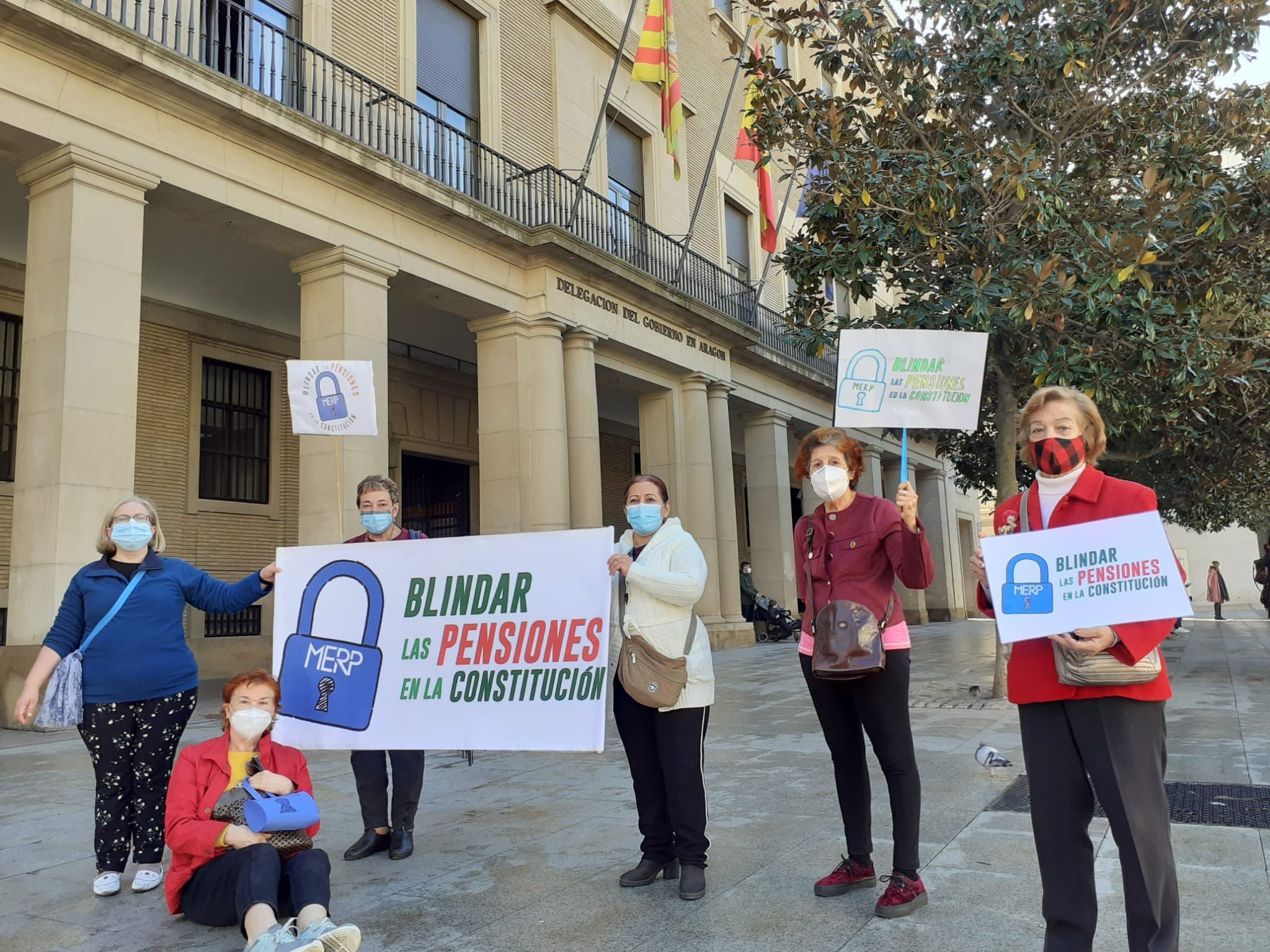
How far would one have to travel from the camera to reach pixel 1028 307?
8.46m

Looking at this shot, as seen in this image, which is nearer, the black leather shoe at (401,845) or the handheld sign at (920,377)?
the black leather shoe at (401,845)

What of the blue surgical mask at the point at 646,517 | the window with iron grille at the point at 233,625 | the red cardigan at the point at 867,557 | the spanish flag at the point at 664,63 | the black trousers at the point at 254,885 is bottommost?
the black trousers at the point at 254,885

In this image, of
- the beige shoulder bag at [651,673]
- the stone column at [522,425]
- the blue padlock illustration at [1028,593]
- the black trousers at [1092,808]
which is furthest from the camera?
the stone column at [522,425]

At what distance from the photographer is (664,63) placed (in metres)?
17.5

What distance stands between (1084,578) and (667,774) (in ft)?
6.70

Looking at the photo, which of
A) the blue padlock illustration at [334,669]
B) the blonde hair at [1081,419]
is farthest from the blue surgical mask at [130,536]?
the blonde hair at [1081,419]

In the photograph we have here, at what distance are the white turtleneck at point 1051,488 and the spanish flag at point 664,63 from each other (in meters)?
15.4

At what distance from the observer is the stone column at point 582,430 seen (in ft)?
53.1

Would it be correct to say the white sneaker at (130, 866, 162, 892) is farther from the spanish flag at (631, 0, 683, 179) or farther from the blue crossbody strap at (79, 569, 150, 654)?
the spanish flag at (631, 0, 683, 179)

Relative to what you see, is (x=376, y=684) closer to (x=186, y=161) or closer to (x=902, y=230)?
(x=902, y=230)

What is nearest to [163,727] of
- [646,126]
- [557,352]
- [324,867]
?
[324,867]

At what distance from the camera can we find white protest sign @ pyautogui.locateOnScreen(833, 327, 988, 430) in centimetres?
511

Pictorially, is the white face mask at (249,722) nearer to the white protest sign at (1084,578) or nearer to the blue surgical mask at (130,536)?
the blue surgical mask at (130,536)

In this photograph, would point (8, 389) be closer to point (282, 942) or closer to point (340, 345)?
point (340, 345)
